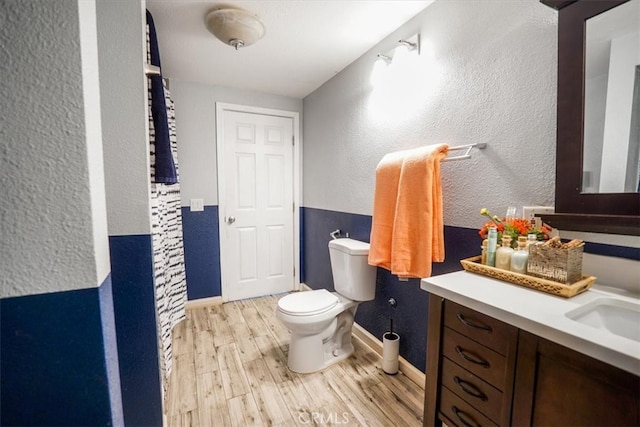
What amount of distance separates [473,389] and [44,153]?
1.29 meters

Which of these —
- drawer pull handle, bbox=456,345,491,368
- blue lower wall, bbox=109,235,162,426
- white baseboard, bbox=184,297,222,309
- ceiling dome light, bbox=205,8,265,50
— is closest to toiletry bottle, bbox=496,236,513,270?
drawer pull handle, bbox=456,345,491,368

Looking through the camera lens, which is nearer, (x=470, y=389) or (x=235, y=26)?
(x=470, y=389)

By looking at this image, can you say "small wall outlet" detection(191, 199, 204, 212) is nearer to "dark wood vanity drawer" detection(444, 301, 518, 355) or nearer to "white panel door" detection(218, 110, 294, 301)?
"white panel door" detection(218, 110, 294, 301)

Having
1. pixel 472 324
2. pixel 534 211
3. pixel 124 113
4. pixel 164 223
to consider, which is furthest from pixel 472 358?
pixel 164 223

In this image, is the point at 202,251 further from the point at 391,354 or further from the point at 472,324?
the point at 472,324

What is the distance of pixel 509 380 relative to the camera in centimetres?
77

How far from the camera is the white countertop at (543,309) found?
580mm

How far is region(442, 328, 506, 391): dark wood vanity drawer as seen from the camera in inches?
31.6

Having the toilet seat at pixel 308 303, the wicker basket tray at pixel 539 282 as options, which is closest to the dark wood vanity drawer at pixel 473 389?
the wicker basket tray at pixel 539 282

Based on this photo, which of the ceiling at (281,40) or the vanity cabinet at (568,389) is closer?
the vanity cabinet at (568,389)

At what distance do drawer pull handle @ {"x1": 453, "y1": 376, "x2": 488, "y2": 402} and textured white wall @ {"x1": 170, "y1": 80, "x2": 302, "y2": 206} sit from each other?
2.40 metres

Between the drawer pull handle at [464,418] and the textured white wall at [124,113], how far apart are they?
1.32m

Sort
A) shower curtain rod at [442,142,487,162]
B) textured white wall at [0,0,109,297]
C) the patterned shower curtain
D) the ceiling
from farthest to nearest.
Result: the ceiling < the patterned shower curtain < shower curtain rod at [442,142,487,162] < textured white wall at [0,0,109,297]

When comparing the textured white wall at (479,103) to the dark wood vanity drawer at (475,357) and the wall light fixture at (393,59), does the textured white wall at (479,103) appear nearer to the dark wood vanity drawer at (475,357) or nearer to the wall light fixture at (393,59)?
the wall light fixture at (393,59)
